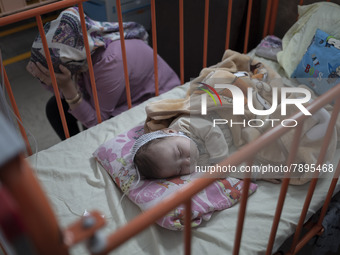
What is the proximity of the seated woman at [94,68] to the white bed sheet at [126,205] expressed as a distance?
0.88 feet

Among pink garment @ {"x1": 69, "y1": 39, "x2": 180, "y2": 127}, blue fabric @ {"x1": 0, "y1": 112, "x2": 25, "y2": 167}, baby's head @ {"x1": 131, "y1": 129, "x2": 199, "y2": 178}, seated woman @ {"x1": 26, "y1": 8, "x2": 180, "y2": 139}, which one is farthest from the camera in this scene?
pink garment @ {"x1": 69, "y1": 39, "x2": 180, "y2": 127}

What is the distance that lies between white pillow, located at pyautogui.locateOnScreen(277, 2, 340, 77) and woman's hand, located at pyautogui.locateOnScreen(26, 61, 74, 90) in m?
1.05

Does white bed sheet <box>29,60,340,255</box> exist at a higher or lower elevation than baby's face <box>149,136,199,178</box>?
lower

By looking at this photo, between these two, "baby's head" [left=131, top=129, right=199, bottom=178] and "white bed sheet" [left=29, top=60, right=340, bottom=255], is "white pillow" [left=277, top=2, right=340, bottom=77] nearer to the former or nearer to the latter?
"white bed sheet" [left=29, top=60, right=340, bottom=255]

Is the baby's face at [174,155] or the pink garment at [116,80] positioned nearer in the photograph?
the baby's face at [174,155]

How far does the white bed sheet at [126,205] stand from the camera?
1056 millimetres

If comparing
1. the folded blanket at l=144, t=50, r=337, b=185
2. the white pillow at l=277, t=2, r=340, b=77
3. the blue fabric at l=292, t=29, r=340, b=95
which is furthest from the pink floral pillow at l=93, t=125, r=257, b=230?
the white pillow at l=277, t=2, r=340, b=77

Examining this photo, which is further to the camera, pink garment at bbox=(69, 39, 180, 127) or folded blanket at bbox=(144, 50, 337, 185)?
pink garment at bbox=(69, 39, 180, 127)

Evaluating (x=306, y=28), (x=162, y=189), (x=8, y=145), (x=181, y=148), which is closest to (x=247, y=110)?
(x=181, y=148)

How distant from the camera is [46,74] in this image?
157 centimetres

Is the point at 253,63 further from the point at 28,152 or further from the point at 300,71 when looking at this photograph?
the point at 28,152

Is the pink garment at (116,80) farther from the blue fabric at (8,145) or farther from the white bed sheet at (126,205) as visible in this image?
the blue fabric at (8,145)

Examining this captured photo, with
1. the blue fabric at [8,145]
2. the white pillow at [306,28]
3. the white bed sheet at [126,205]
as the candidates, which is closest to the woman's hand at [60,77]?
the white bed sheet at [126,205]

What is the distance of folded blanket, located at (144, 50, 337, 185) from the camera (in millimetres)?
1242
